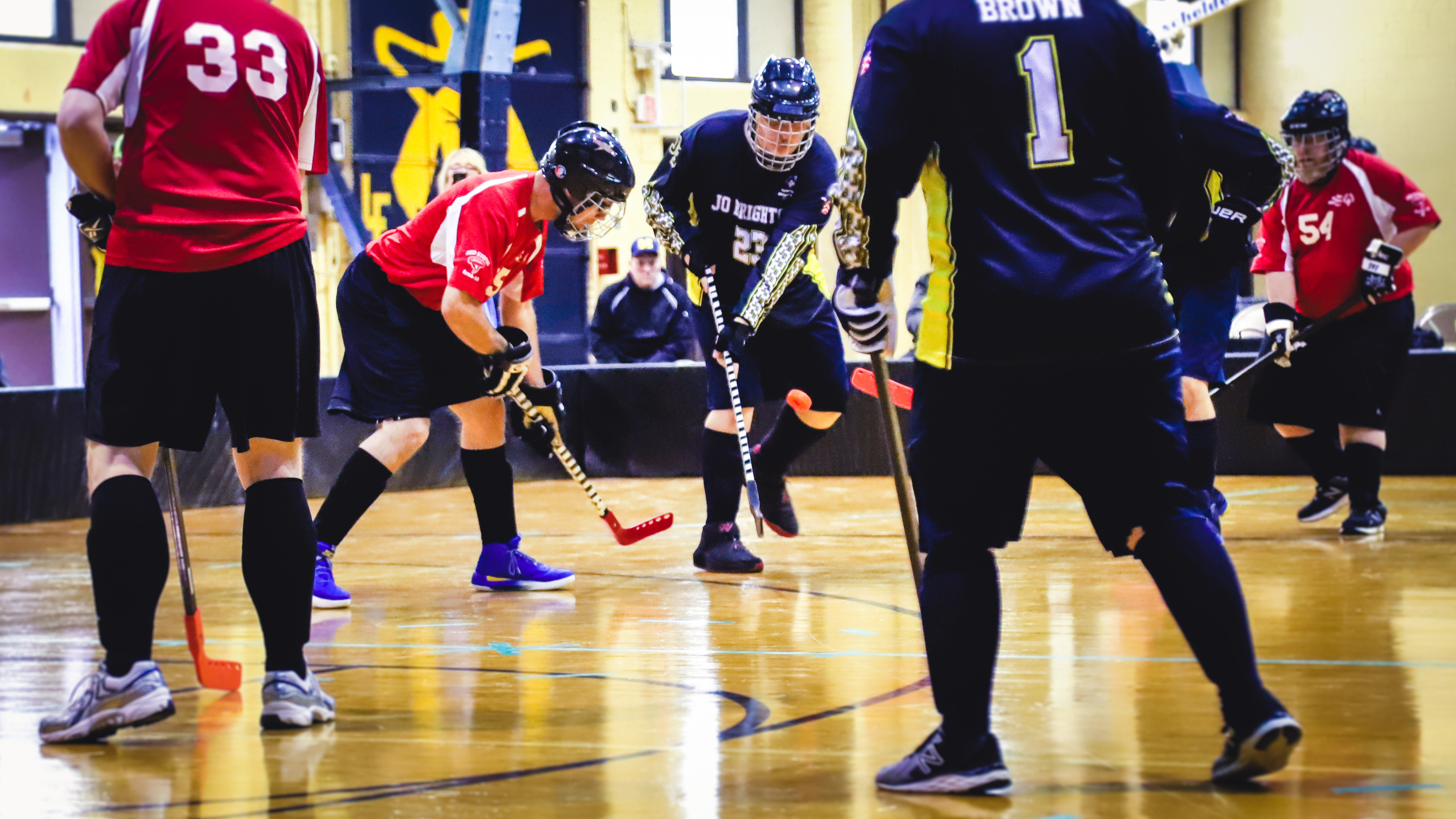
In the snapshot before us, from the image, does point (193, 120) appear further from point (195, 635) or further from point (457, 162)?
point (457, 162)

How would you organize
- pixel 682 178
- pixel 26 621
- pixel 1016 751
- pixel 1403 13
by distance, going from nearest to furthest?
1. pixel 1016 751
2. pixel 26 621
3. pixel 682 178
4. pixel 1403 13

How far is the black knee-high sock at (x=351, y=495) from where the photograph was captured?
→ 170 inches

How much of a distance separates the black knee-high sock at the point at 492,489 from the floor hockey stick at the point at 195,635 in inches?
54.5

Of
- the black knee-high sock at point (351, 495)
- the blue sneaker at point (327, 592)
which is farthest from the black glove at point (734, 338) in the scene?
the blue sneaker at point (327, 592)

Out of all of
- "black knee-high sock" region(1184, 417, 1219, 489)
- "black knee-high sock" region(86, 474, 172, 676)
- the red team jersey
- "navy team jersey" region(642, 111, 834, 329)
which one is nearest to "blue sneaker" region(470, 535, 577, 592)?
the red team jersey

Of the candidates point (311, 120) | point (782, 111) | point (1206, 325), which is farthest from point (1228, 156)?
point (311, 120)

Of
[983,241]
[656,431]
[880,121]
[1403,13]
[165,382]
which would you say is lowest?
[656,431]

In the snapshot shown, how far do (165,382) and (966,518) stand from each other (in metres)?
1.37

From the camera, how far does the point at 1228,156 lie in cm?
422

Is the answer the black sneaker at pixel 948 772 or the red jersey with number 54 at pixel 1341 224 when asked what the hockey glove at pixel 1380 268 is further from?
the black sneaker at pixel 948 772

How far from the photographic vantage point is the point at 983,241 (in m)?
2.26

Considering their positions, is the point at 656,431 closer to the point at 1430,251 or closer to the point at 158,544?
the point at 158,544

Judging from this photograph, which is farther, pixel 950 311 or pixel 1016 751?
pixel 1016 751

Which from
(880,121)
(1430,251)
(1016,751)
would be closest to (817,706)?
(1016,751)
